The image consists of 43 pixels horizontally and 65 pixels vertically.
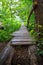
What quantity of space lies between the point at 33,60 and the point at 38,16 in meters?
1.31

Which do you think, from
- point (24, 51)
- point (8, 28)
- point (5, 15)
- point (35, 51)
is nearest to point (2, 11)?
point (5, 15)

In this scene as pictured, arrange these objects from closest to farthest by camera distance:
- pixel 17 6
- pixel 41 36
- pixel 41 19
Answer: pixel 41 36 → pixel 41 19 → pixel 17 6

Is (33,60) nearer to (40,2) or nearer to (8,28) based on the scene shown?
(40,2)

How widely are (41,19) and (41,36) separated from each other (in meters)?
0.48

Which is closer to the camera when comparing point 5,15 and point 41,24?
point 41,24

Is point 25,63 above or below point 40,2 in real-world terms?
below

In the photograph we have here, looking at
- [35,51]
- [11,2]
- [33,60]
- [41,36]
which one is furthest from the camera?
[11,2]

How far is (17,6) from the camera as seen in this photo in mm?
9000

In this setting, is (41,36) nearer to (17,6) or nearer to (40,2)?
(40,2)

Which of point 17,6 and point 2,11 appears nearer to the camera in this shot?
point 17,6

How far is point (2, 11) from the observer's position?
964 cm

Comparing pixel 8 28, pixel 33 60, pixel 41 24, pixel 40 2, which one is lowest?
pixel 8 28

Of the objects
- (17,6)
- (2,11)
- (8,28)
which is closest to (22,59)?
(8,28)

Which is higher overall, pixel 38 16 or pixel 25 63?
pixel 38 16
